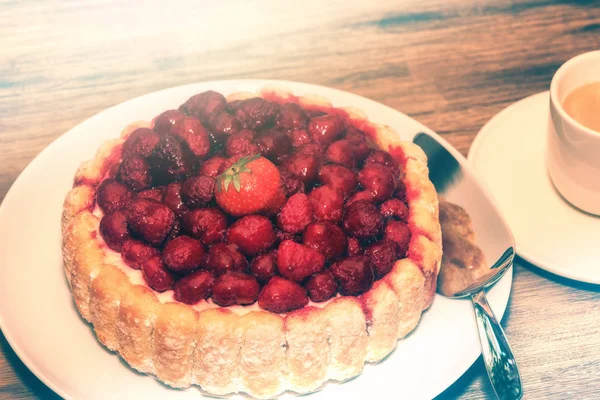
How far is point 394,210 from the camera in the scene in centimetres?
173

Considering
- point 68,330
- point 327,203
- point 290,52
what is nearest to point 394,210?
point 327,203

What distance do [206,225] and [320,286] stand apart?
0.29 m

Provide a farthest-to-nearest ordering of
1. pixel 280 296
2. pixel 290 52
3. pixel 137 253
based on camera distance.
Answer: pixel 290 52, pixel 137 253, pixel 280 296

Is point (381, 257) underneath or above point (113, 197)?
underneath

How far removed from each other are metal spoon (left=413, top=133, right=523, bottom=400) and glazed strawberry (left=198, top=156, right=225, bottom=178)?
0.60m

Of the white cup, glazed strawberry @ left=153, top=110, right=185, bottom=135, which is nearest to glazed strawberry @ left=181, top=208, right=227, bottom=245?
glazed strawberry @ left=153, top=110, right=185, bottom=135

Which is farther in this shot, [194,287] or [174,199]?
[174,199]

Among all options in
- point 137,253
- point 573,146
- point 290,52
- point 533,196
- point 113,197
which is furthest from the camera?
point 290,52

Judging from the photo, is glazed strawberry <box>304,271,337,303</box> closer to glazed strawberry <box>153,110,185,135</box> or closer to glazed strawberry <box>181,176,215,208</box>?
glazed strawberry <box>181,176,215,208</box>

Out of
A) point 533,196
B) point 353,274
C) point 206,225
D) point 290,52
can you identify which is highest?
point 206,225

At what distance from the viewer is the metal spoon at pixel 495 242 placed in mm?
1543

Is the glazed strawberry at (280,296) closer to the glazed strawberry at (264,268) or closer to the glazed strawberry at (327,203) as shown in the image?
the glazed strawberry at (264,268)

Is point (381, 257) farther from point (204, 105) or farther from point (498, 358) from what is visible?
point (204, 105)

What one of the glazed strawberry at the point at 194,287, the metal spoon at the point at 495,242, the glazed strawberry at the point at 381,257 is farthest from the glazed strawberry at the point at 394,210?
the glazed strawberry at the point at 194,287
